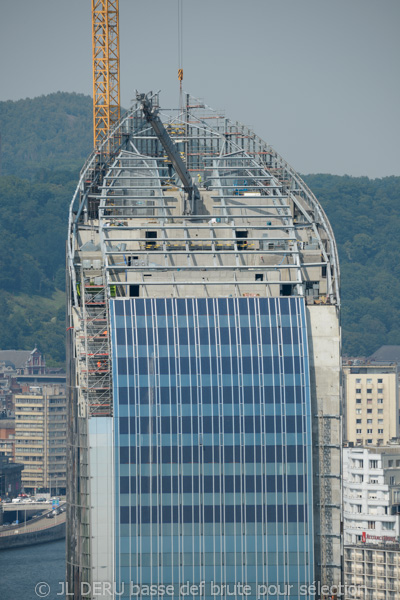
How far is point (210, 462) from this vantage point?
191250 mm

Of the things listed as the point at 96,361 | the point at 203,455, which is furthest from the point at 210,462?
the point at 96,361

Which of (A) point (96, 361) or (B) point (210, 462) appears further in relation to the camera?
(A) point (96, 361)

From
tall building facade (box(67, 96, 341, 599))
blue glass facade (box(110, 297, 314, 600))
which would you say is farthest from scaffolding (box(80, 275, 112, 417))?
blue glass facade (box(110, 297, 314, 600))

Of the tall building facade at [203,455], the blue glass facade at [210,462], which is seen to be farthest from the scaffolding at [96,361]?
the blue glass facade at [210,462]

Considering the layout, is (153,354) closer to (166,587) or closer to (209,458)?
(209,458)

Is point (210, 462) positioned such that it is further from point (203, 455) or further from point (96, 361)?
point (96, 361)

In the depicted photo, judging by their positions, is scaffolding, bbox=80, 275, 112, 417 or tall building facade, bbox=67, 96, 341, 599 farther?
scaffolding, bbox=80, 275, 112, 417

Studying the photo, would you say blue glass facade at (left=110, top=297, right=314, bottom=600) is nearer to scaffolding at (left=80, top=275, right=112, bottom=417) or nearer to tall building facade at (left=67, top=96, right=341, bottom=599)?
tall building facade at (left=67, top=96, right=341, bottom=599)

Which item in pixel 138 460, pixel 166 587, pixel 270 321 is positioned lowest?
pixel 166 587

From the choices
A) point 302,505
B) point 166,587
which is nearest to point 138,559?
point 166,587

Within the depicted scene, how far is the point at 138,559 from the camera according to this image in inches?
7456

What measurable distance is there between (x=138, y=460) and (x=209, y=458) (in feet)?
24.8

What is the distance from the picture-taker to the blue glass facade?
623ft

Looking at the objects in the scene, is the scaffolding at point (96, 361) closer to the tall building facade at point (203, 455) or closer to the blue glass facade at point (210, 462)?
the tall building facade at point (203, 455)
